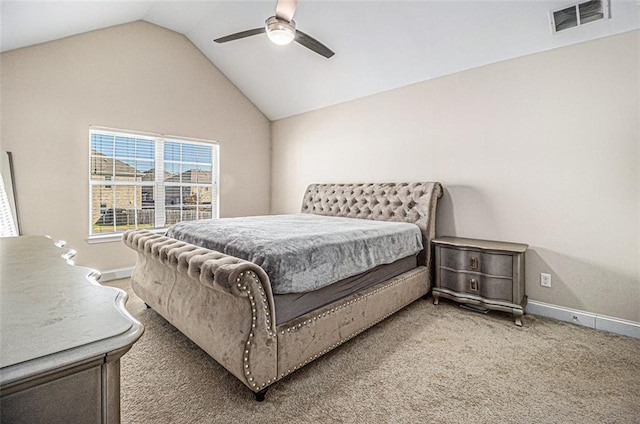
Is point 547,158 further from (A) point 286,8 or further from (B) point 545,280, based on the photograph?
(A) point 286,8

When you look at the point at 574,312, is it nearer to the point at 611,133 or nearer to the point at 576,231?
the point at 576,231

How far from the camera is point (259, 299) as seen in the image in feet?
5.58

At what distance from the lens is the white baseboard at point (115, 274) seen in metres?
4.04

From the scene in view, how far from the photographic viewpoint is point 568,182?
2.88m

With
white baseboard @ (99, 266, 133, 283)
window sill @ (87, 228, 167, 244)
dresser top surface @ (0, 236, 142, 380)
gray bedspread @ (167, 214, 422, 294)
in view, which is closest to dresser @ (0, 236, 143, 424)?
dresser top surface @ (0, 236, 142, 380)

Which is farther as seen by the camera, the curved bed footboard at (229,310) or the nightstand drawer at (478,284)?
the nightstand drawer at (478,284)

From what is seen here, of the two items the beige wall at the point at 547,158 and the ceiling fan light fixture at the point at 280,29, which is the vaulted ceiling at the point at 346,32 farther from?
the ceiling fan light fixture at the point at 280,29

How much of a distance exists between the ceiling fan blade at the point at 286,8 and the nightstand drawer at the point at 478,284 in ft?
9.28

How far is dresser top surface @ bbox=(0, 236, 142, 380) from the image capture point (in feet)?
1.86

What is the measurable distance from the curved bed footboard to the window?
2545 mm

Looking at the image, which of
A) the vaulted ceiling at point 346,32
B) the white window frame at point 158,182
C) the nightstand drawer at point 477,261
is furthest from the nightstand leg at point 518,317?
the white window frame at point 158,182

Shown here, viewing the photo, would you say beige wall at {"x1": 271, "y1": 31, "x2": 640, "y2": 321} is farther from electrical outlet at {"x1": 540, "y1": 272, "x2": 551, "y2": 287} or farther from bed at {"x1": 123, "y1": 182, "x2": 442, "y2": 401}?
bed at {"x1": 123, "y1": 182, "x2": 442, "y2": 401}

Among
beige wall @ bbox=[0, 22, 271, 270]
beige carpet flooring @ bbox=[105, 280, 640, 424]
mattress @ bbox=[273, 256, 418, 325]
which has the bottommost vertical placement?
beige carpet flooring @ bbox=[105, 280, 640, 424]

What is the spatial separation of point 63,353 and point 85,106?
4.43 m
